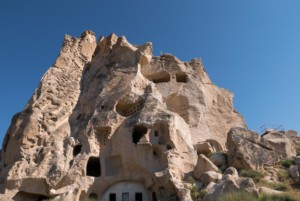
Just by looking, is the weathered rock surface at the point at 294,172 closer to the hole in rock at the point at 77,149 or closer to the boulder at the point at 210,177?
the boulder at the point at 210,177

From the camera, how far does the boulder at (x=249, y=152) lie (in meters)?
17.0

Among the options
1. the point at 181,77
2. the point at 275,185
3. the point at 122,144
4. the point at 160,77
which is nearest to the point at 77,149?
the point at 122,144

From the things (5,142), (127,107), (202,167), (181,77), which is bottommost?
(202,167)

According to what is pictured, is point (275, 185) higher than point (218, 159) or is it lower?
lower

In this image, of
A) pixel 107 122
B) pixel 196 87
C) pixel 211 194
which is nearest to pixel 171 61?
pixel 196 87

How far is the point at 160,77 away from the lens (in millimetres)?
27000

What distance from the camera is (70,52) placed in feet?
88.8

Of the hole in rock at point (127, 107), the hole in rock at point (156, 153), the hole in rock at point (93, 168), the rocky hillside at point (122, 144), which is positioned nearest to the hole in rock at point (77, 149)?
the rocky hillside at point (122, 144)

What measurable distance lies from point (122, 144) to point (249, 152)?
6.45m

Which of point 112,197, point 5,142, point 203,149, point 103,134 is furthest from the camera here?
point 5,142

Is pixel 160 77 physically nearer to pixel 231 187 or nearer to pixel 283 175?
pixel 283 175

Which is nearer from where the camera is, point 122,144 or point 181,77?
point 122,144

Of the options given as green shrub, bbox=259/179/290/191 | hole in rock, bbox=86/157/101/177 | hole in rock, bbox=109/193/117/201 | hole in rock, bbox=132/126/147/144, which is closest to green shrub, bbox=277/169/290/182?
green shrub, bbox=259/179/290/191

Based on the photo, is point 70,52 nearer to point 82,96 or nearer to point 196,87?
point 82,96
